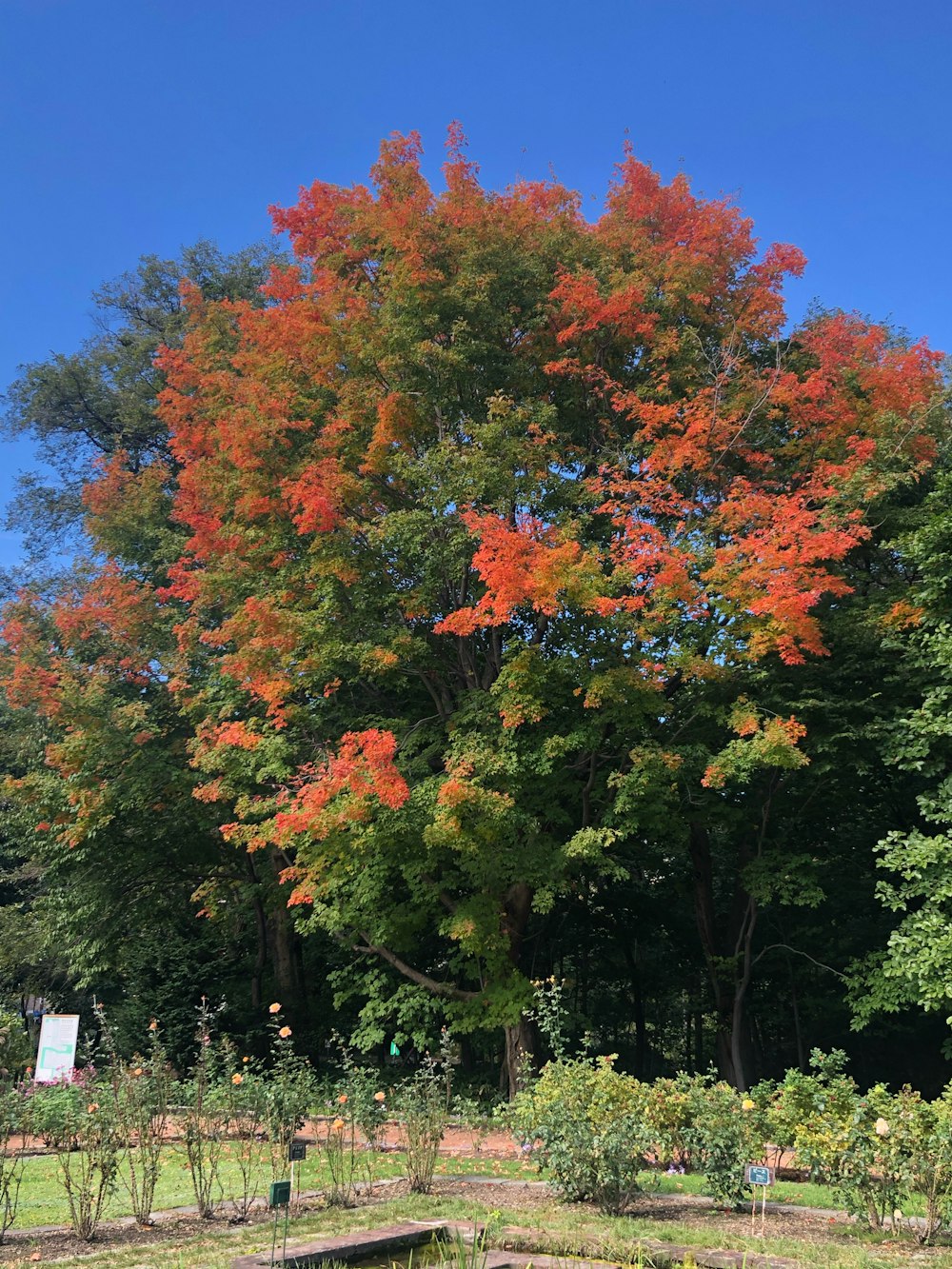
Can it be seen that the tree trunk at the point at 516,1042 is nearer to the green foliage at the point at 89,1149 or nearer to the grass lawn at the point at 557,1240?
the green foliage at the point at 89,1149

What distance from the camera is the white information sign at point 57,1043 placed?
31.9ft

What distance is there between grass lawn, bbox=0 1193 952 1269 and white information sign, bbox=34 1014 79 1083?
543cm

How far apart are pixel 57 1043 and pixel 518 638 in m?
6.94

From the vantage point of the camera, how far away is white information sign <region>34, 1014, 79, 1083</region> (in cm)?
973

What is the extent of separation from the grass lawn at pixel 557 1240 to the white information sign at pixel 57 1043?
214 inches

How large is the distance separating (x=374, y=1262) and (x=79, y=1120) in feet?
7.91

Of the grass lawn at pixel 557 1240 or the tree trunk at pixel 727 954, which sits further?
the tree trunk at pixel 727 954

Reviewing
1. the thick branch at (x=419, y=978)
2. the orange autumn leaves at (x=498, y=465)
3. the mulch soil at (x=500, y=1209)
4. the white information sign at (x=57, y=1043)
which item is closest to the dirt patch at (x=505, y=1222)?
the mulch soil at (x=500, y=1209)

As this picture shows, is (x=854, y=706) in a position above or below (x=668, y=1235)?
above

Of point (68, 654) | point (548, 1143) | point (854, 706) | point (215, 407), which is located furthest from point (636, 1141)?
point (68, 654)

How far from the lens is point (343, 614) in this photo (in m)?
12.1

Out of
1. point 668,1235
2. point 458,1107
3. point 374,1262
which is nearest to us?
point 374,1262

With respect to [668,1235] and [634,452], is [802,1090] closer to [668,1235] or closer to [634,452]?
[668,1235]

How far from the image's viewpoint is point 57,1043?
9.95 meters
